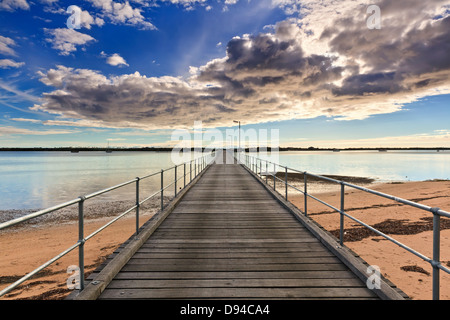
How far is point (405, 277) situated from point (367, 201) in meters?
12.0

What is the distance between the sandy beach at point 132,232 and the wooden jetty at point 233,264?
3038mm

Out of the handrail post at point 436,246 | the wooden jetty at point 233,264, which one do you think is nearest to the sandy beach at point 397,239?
the wooden jetty at point 233,264

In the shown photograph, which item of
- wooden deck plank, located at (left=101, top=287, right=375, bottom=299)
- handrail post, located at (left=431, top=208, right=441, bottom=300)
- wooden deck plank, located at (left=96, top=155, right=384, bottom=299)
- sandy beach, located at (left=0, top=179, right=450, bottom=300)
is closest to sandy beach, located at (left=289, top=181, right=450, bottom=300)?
sandy beach, located at (left=0, top=179, right=450, bottom=300)

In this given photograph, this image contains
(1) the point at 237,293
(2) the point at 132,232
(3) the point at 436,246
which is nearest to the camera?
(3) the point at 436,246

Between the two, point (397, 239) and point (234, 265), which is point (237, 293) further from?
point (397, 239)

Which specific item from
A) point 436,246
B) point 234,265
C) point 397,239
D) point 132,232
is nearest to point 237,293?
point 234,265

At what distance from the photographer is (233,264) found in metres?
3.95

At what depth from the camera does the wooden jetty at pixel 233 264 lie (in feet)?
10.3

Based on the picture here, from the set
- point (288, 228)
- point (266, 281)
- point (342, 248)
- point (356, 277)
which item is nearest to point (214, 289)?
point (266, 281)

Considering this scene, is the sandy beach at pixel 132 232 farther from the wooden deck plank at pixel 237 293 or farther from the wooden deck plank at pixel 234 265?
the wooden deck plank at pixel 237 293

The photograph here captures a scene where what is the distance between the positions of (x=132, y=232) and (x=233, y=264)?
29.6 ft

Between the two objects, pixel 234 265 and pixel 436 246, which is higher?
pixel 436 246

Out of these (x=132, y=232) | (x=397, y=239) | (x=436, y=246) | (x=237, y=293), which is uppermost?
(x=436, y=246)

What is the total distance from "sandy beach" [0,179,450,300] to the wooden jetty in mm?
3038
